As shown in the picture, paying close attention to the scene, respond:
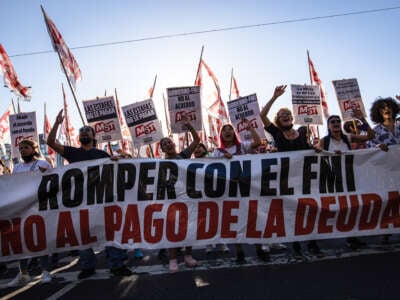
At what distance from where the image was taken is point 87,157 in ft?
15.3

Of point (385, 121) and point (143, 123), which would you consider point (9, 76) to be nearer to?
point (143, 123)

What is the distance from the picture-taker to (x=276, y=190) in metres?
4.45

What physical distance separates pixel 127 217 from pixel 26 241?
1.30 metres

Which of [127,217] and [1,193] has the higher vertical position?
[1,193]

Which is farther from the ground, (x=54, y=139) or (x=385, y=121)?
(x=54, y=139)

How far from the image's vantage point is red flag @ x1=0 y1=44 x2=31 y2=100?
908cm

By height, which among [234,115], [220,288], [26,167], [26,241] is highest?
[234,115]

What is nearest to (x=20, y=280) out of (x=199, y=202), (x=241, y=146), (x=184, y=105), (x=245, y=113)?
(x=199, y=202)

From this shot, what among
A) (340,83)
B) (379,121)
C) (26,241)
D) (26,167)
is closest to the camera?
(26,241)

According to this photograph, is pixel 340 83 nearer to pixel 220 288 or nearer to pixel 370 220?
pixel 370 220

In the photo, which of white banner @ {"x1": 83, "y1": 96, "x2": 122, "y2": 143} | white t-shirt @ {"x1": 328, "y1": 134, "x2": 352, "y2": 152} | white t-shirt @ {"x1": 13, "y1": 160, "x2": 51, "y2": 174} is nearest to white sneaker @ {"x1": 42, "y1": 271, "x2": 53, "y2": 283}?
white t-shirt @ {"x1": 13, "y1": 160, "x2": 51, "y2": 174}

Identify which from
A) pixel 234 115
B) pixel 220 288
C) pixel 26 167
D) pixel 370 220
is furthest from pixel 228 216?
pixel 234 115

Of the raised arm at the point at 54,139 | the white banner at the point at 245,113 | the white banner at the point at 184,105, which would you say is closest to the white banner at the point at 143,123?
the white banner at the point at 184,105

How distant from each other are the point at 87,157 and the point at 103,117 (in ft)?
10.9
